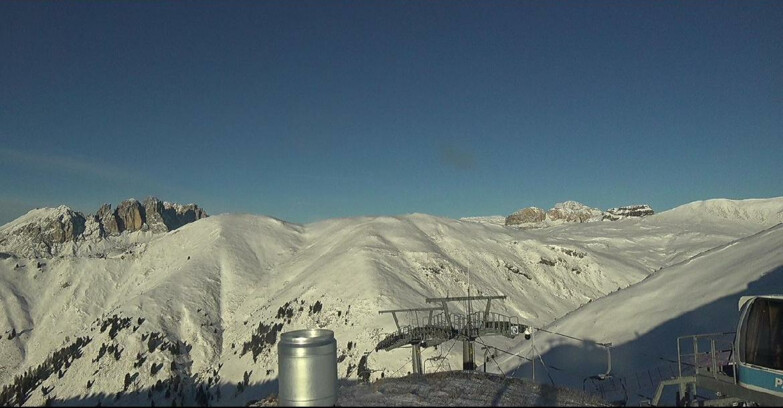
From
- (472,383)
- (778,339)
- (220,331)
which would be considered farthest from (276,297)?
(778,339)

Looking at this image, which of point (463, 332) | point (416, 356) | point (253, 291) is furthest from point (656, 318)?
point (253, 291)

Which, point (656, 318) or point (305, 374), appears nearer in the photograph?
point (305, 374)

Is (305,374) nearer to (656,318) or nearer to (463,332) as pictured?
(463,332)

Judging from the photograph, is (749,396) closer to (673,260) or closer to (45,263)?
(673,260)

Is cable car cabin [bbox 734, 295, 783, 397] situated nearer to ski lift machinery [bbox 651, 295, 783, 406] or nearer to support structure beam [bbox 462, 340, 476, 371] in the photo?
ski lift machinery [bbox 651, 295, 783, 406]

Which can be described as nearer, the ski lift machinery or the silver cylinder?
the silver cylinder

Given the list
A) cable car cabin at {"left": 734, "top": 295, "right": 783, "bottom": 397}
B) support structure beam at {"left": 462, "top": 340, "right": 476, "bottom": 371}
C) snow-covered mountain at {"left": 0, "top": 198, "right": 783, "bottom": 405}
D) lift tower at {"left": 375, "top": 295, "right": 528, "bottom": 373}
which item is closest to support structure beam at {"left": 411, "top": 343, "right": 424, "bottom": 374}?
lift tower at {"left": 375, "top": 295, "right": 528, "bottom": 373}

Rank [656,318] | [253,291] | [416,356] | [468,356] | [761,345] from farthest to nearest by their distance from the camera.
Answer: [253,291] → [416,356] → [656,318] → [468,356] → [761,345]
